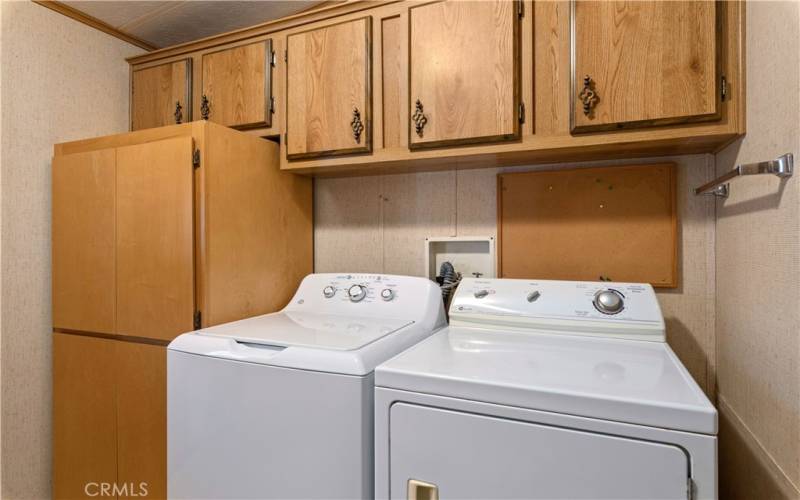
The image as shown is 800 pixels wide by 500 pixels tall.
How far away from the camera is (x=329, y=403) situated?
3.57ft

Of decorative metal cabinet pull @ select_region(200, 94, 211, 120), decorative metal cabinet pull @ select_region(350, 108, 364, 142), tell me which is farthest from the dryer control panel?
decorative metal cabinet pull @ select_region(200, 94, 211, 120)

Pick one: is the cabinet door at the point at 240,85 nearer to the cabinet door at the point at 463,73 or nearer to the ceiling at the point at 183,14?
the ceiling at the point at 183,14

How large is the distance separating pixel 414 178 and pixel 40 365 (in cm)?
189

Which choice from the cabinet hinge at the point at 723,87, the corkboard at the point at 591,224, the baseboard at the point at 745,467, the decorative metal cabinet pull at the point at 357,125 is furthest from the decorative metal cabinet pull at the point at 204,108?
the baseboard at the point at 745,467

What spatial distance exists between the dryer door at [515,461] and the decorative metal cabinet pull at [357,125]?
106 cm

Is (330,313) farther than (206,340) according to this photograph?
Yes

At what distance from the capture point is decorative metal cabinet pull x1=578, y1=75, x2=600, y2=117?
4.34ft

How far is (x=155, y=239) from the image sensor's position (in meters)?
1.62

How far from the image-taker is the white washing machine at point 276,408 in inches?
42.3

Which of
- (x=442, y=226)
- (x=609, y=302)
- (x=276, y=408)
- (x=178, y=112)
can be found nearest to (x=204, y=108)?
(x=178, y=112)

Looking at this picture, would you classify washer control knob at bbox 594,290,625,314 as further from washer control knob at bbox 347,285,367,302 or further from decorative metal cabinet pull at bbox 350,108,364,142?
decorative metal cabinet pull at bbox 350,108,364,142

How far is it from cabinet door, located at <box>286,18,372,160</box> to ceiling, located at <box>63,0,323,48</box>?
369 mm

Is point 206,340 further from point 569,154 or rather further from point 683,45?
point 683,45

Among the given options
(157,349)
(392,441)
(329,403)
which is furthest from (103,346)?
(392,441)
